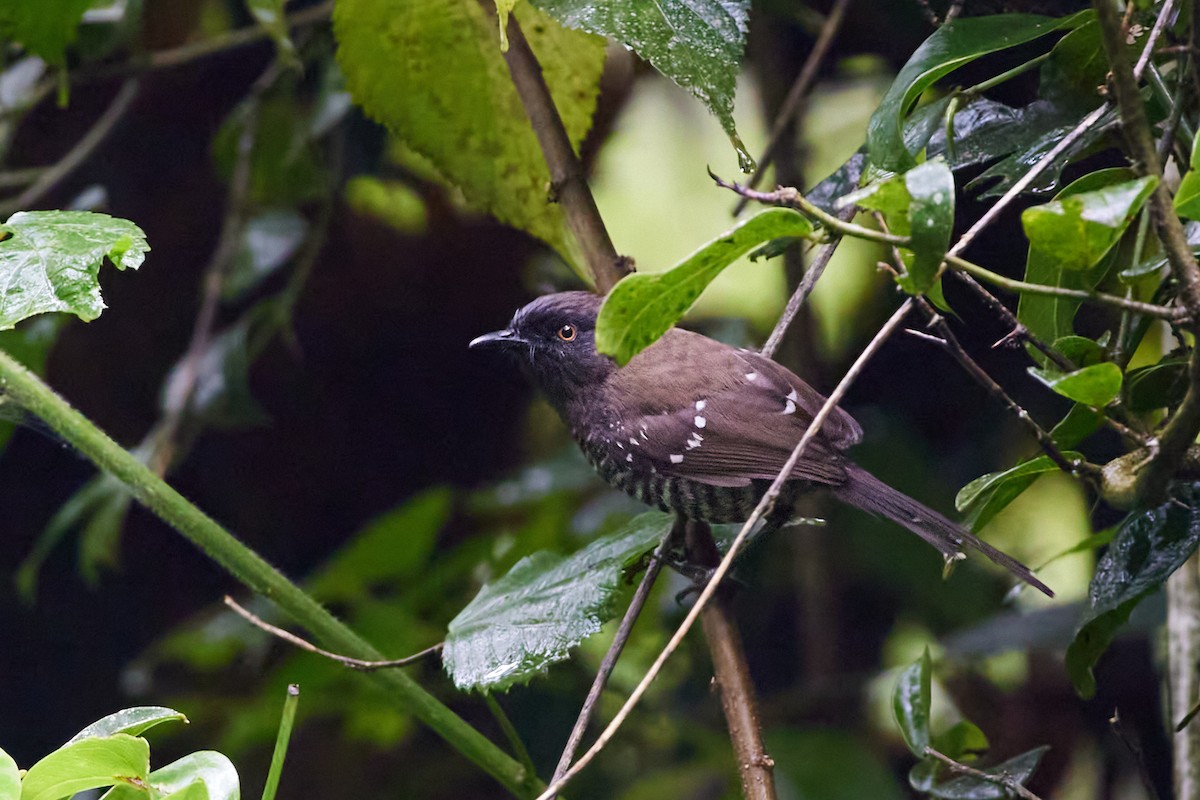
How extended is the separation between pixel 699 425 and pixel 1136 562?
2.91 ft

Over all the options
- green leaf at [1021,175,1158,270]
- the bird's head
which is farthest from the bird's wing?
green leaf at [1021,175,1158,270]

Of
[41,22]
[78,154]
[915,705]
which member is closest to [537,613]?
[915,705]

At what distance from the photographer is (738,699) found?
149 cm

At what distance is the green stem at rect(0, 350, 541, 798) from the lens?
4.64 feet

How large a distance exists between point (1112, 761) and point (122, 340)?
257 centimetres

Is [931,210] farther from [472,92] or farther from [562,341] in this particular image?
[562,341]

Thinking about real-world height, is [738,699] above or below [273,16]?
below

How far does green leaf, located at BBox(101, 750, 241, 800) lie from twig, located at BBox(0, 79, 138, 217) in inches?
74.8

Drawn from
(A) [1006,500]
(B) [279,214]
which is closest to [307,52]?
(B) [279,214]

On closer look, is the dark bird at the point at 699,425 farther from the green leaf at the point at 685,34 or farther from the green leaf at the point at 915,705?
the green leaf at the point at 685,34

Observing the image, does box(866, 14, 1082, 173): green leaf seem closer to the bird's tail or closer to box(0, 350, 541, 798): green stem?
the bird's tail

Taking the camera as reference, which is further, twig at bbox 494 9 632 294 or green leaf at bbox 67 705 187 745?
twig at bbox 494 9 632 294

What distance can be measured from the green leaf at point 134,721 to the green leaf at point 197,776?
5 cm

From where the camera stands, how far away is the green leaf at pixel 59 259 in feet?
3.76
